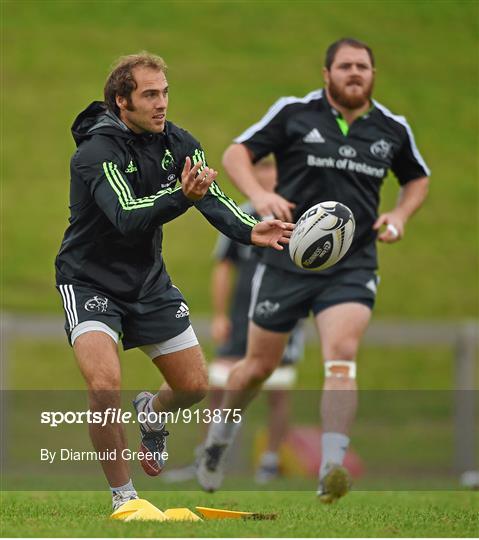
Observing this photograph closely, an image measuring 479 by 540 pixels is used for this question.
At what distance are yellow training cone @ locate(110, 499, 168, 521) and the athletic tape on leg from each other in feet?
5.96

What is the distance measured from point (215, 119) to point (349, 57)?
12.0 m

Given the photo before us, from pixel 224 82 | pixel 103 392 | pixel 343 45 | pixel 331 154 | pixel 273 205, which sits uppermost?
pixel 224 82

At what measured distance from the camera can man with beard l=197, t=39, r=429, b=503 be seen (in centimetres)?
781

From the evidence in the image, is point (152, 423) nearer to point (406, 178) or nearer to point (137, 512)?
point (137, 512)

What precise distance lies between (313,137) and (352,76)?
1.50ft

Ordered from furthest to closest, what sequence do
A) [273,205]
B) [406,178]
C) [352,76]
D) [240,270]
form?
[240,270], [406,178], [352,76], [273,205]

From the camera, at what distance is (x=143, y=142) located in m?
6.54

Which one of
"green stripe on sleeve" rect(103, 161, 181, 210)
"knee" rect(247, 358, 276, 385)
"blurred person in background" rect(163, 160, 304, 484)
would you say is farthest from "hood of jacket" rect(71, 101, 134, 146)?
"blurred person in background" rect(163, 160, 304, 484)

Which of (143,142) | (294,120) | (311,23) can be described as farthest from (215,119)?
(143,142)

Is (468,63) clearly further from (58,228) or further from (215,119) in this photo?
(58,228)

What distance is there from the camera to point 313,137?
26.2 feet

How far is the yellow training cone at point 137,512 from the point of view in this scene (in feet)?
19.4

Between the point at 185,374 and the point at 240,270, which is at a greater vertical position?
the point at 240,270

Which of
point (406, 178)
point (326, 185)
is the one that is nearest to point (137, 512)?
point (326, 185)
